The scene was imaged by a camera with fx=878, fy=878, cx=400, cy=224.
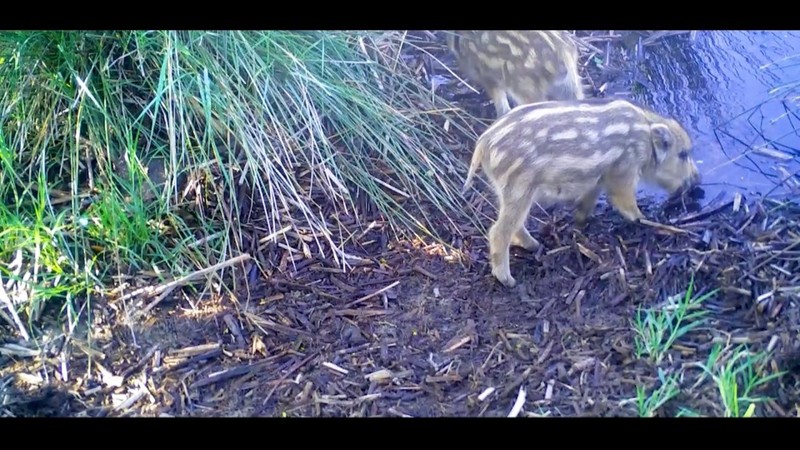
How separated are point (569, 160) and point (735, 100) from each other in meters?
0.64

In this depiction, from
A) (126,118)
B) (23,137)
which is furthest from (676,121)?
(23,137)

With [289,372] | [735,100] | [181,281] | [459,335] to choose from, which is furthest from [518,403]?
[735,100]

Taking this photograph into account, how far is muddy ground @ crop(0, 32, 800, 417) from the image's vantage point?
1769 millimetres

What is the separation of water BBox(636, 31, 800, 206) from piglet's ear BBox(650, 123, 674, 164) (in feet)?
0.46

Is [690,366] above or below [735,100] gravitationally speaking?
below

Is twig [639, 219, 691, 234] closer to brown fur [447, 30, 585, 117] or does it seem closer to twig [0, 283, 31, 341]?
brown fur [447, 30, 585, 117]

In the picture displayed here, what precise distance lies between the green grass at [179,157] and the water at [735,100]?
662 millimetres

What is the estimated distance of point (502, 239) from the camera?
2.06m

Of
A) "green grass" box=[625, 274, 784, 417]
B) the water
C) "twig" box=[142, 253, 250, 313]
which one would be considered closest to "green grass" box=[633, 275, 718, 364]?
"green grass" box=[625, 274, 784, 417]

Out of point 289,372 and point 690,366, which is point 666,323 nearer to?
point 690,366

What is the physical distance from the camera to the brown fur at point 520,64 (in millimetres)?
2453

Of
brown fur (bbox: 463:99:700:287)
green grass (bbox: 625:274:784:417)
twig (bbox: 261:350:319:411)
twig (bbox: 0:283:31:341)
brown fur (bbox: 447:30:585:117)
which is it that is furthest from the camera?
brown fur (bbox: 447:30:585:117)

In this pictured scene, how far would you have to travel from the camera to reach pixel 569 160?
2.08 metres
